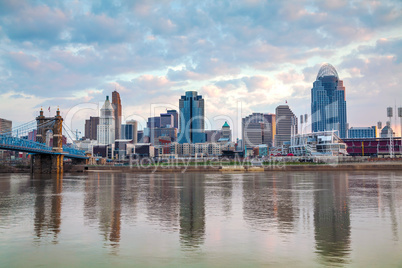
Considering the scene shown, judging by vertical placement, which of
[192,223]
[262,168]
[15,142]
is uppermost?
[15,142]

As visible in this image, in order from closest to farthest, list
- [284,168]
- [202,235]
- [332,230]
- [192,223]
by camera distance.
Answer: [202,235] < [332,230] < [192,223] < [284,168]

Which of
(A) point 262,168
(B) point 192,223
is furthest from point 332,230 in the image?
(A) point 262,168

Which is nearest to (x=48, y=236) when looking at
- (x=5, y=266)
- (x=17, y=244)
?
(x=17, y=244)

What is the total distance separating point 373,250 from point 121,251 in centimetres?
1068

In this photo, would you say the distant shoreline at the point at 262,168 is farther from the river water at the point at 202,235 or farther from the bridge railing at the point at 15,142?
the river water at the point at 202,235

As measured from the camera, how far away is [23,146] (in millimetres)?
88375

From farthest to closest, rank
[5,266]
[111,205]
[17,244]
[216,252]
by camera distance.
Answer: [111,205], [17,244], [216,252], [5,266]

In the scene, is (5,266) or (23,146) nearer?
(5,266)

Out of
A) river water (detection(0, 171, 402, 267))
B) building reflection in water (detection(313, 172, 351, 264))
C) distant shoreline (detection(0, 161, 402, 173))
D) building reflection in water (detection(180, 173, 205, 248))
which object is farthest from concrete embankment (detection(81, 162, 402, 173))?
building reflection in water (detection(180, 173, 205, 248))

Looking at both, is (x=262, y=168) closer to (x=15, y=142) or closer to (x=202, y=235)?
(x=15, y=142)

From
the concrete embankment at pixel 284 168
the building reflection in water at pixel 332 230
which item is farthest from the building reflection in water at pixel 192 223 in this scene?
the concrete embankment at pixel 284 168

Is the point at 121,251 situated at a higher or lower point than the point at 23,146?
lower

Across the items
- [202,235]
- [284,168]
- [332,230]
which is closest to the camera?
[202,235]

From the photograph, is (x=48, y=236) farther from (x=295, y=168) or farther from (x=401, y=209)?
(x=295, y=168)
